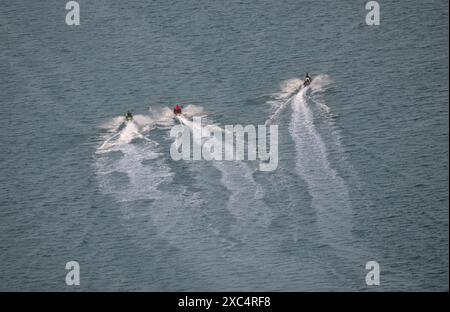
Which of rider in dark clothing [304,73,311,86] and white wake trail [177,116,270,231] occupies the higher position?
rider in dark clothing [304,73,311,86]

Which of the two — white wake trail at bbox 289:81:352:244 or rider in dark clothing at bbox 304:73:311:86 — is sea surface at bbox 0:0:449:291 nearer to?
white wake trail at bbox 289:81:352:244

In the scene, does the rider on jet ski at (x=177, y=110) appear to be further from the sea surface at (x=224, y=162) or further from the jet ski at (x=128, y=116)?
the jet ski at (x=128, y=116)

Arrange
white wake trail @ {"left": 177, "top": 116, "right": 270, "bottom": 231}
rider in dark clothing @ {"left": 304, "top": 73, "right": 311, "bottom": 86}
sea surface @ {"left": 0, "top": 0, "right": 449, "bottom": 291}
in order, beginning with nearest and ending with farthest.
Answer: sea surface @ {"left": 0, "top": 0, "right": 449, "bottom": 291} < white wake trail @ {"left": 177, "top": 116, "right": 270, "bottom": 231} < rider in dark clothing @ {"left": 304, "top": 73, "right": 311, "bottom": 86}

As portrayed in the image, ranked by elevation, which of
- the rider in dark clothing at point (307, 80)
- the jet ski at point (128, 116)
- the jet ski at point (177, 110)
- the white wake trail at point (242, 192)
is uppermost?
the rider in dark clothing at point (307, 80)

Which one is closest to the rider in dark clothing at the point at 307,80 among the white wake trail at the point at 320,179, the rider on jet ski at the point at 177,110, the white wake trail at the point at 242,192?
the white wake trail at the point at 320,179

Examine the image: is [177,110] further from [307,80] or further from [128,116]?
[307,80]

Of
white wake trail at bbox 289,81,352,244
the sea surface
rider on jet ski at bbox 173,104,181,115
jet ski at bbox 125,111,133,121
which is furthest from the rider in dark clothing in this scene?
jet ski at bbox 125,111,133,121

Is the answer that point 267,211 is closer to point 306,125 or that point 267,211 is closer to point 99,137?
point 306,125

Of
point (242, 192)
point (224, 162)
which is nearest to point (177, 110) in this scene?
point (224, 162)
